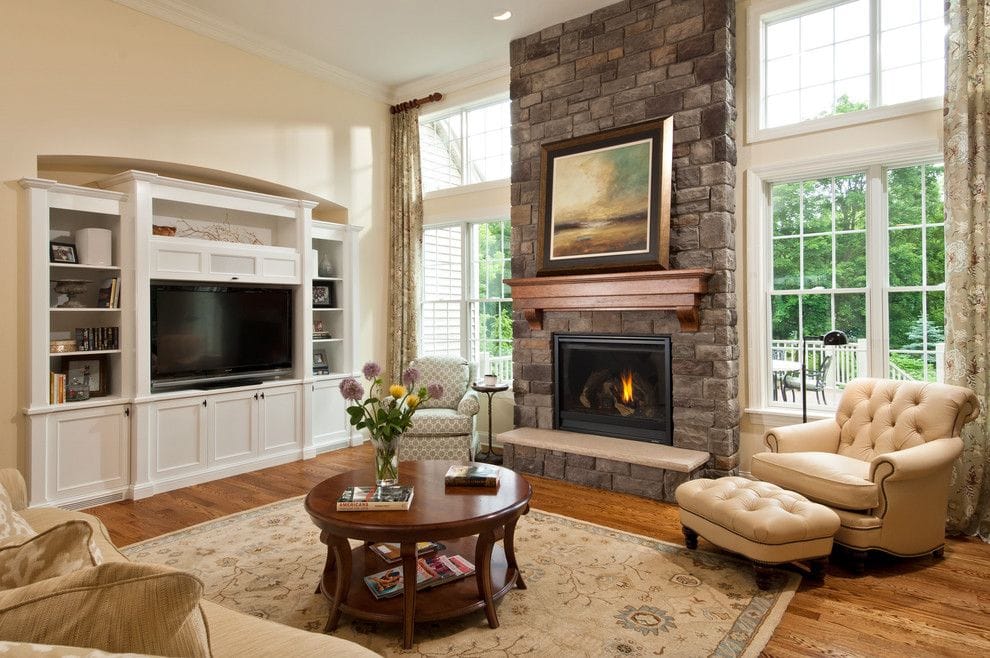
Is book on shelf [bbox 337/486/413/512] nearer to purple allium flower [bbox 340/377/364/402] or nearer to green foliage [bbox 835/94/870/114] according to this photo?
purple allium flower [bbox 340/377/364/402]

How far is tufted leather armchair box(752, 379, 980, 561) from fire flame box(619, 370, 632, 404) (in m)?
1.32

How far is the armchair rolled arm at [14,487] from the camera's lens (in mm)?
2227

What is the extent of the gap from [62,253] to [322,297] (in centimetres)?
222

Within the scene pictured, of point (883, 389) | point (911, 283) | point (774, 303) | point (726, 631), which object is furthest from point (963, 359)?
point (726, 631)

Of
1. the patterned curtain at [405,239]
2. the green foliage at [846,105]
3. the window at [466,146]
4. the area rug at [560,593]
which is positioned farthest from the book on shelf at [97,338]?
the green foliage at [846,105]

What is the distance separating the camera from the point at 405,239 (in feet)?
20.5

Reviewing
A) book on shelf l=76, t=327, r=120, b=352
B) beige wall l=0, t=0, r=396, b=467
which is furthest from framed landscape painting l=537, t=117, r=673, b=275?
book on shelf l=76, t=327, r=120, b=352

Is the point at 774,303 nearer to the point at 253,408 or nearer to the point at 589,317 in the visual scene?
the point at 589,317

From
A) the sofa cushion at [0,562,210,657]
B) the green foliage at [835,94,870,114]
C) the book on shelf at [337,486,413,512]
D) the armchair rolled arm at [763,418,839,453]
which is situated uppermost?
the green foliage at [835,94,870,114]

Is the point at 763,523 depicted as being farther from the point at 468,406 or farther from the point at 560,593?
the point at 468,406

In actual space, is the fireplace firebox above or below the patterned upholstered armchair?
above

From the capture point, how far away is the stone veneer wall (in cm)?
422

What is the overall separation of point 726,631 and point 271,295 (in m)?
4.44

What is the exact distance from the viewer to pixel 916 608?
2584 mm
